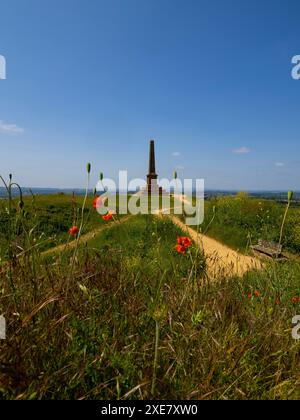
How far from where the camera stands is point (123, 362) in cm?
149

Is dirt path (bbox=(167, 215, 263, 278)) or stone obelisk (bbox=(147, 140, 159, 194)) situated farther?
stone obelisk (bbox=(147, 140, 159, 194))

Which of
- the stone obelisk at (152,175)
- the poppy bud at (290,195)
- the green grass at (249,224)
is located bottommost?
the green grass at (249,224)

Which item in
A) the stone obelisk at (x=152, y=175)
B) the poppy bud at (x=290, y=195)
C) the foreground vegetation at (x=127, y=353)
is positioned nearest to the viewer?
the foreground vegetation at (x=127, y=353)

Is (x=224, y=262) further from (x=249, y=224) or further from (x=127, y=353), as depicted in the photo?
(x=249, y=224)

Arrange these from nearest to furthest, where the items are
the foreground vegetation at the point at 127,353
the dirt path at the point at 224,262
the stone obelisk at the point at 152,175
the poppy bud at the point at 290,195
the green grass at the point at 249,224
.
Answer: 1. the foreground vegetation at the point at 127,353
2. the poppy bud at the point at 290,195
3. the dirt path at the point at 224,262
4. the green grass at the point at 249,224
5. the stone obelisk at the point at 152,175

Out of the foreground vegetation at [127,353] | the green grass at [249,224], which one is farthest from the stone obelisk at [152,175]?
the foreground vegetation at [127,353]

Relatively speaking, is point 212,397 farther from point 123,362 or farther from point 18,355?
point 18,355

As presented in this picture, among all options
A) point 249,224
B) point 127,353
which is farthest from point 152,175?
point 127,353

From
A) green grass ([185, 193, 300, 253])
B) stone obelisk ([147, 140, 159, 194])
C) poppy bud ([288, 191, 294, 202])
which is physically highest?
stone obelisk ([147, 140, 159, 194])

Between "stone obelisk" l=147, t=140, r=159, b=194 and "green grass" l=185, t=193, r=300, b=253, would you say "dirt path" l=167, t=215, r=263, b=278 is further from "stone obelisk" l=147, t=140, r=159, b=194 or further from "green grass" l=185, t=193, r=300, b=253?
"stone obelisk" l=147, t=140, r=159, b=194

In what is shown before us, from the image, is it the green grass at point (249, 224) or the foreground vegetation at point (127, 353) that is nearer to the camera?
the foreground vegetation at point (127, 353)

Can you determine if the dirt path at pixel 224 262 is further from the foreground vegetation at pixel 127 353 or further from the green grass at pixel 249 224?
the foreground vegetation at pixel 127 353

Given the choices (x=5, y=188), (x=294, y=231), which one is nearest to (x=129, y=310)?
(x=5, y=188)

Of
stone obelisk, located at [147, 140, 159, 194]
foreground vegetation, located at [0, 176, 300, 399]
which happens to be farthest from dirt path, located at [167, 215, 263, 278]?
stone obelisk, located at [147, 140, 159, 194]
